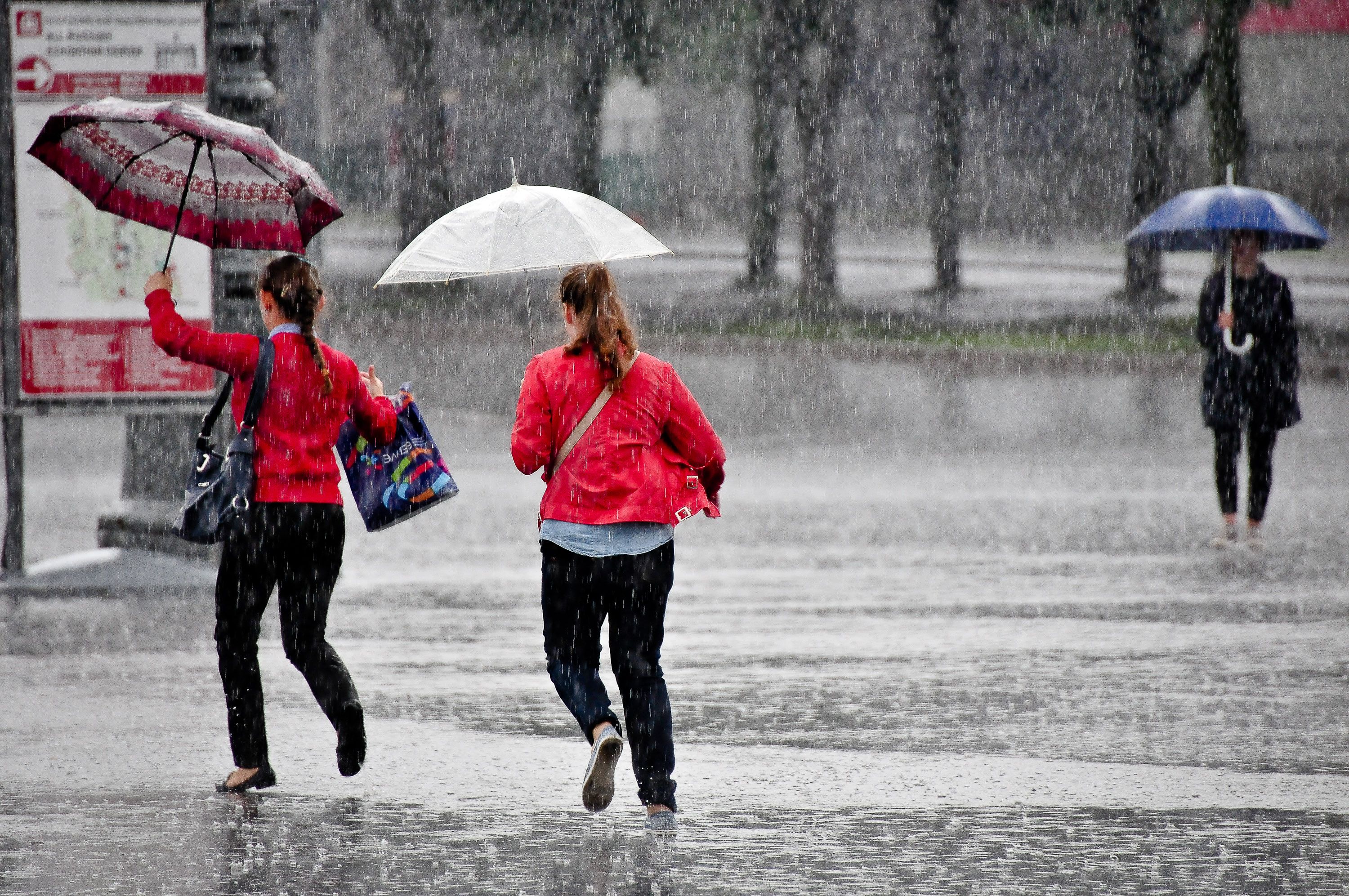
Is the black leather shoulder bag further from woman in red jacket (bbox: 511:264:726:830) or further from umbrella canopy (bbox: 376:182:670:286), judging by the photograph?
woman in red jacket (bbox: 511:264:726:830)

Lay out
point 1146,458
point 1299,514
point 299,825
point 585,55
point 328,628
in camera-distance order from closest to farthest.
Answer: point 299,825, point 328,628, point 1299,514, point 1146,458, point 585,55

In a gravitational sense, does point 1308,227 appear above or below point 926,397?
above

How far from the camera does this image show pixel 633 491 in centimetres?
547

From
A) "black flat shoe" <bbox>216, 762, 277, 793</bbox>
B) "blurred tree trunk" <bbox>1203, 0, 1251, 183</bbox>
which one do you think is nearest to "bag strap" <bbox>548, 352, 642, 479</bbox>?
"black flat shoe" <bbox>216, 762, 277, 793</bbox>

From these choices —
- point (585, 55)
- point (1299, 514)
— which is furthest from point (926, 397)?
point (585, 55)

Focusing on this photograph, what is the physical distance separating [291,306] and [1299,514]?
25.7 feet

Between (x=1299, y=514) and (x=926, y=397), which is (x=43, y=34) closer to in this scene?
(x=1299, y=514)

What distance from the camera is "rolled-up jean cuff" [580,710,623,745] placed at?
5.52m

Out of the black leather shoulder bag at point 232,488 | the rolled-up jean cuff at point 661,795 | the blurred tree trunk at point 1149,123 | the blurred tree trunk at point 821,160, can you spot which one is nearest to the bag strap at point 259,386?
the black leather shoulder bag at point 232,488

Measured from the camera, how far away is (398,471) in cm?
601

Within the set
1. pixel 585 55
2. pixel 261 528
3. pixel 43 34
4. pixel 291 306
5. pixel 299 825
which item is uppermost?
pixel 585 55

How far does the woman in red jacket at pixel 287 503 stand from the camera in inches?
225

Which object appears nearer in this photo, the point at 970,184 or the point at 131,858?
the point at 131,858

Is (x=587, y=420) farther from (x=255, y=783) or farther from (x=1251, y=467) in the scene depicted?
(x=1251, y=467)
